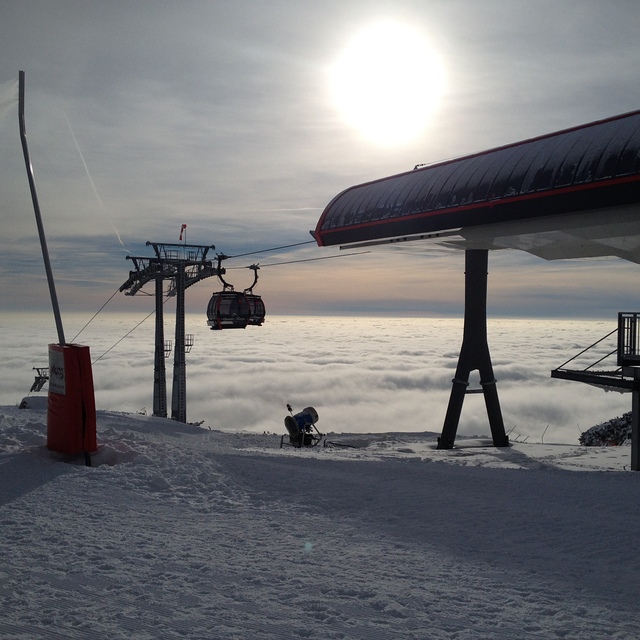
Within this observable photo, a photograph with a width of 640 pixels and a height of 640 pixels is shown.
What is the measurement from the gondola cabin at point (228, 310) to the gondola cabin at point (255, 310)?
0.15 m

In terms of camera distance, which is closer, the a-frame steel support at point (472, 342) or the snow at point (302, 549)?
the snow at point (302, 549)

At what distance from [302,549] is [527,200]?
1163cm

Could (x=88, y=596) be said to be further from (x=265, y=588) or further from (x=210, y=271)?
(x=210, y=271)

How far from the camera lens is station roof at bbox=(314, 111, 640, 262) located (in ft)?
45.0

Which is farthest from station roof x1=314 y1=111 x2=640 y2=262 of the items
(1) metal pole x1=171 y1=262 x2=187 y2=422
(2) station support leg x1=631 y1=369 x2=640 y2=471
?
(1) metal pole x1=171 y1=262 x2=187 y2=422

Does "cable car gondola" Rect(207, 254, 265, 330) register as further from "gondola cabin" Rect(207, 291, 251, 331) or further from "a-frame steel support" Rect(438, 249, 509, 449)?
"a-frame steel support" Rect(438, 249, 509, 449)

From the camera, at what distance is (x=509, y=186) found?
51.0 ft

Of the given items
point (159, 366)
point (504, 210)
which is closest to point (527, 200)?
point (504, 210)

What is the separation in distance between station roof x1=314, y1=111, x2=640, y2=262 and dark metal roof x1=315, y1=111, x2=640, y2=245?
1.0 inches

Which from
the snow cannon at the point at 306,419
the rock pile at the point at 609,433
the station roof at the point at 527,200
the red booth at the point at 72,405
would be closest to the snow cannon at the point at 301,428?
the snow cannon at the point at 306,419

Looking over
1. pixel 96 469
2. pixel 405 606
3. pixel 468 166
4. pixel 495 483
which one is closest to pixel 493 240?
pixel 468 166

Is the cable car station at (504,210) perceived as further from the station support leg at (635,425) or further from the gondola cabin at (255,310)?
the gondola cabin at (255,310)

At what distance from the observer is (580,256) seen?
64.2 ft

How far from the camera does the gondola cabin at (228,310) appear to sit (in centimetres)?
2292
